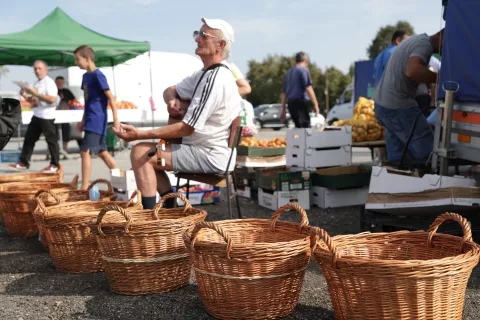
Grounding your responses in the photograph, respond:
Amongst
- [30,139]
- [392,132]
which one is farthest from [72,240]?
[30,139]

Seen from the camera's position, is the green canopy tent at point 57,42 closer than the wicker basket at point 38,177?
No

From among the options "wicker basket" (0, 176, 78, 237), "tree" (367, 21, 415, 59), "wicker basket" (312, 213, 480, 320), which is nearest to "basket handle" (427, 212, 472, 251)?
"wicker basket" (312, 213, 480, 320)

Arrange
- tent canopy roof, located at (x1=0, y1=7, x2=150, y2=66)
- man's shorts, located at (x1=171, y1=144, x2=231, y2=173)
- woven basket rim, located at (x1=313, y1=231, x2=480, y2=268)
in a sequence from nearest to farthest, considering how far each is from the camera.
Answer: woven basket rim, located at (x1=313, y1=231, x2=480, y2=268) < man's shorts, located at (x1=171, y1=144, x2=231, y2=173) < tent canopy roof, located at (x1=0, y1=7, x2=150, y2=66)

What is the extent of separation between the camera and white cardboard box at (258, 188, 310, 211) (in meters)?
6.44

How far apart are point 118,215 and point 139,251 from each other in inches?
26.4

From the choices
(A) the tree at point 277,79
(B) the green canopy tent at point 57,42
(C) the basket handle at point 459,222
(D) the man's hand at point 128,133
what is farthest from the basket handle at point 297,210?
(A) the tree at point 277,79

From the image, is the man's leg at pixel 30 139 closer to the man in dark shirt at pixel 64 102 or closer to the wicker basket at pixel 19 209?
the man in dark shirt at pixel 64 102

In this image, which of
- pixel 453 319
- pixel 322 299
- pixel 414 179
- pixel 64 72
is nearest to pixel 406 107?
pixel 414 179

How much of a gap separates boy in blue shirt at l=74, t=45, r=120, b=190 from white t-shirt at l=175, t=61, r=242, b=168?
254 cm

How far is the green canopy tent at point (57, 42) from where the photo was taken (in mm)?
10094

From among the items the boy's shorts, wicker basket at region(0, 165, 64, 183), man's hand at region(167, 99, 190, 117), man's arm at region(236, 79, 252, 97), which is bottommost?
wicker basket at region(0, 165, 64, 183)

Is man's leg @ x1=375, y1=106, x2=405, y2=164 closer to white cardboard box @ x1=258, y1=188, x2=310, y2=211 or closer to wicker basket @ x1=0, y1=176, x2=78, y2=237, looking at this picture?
white cardboard box @ x1=258, y1=188, x2=310, y2=211

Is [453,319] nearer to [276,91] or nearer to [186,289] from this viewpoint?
[186,289]

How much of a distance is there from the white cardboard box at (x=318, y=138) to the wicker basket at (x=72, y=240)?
Answer: 3.20 m
